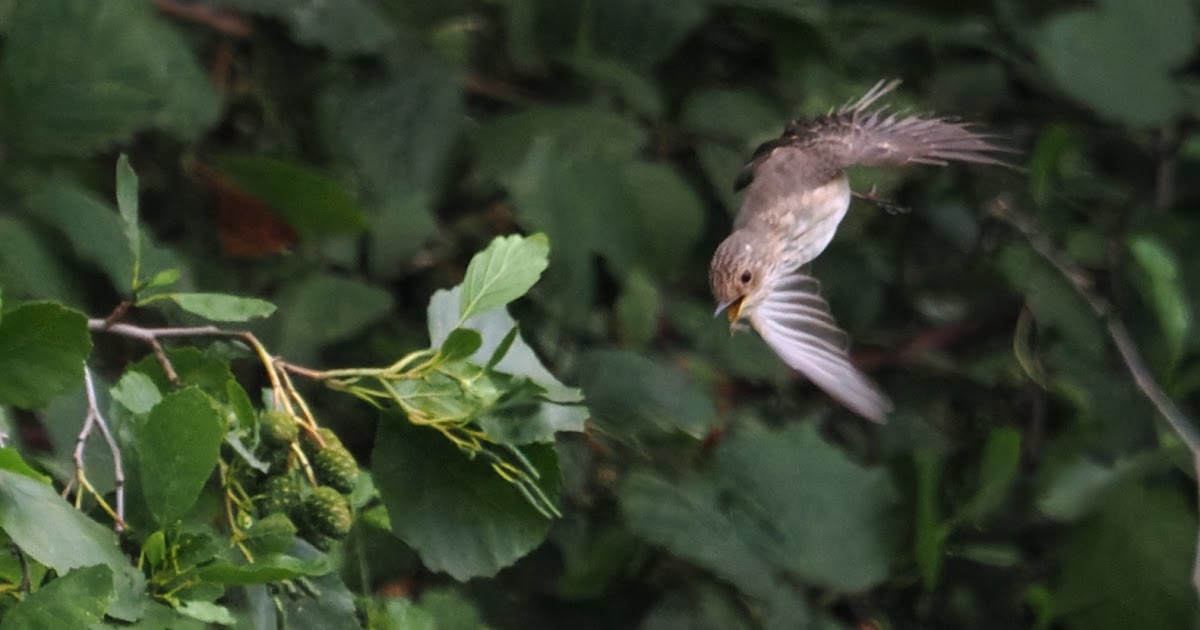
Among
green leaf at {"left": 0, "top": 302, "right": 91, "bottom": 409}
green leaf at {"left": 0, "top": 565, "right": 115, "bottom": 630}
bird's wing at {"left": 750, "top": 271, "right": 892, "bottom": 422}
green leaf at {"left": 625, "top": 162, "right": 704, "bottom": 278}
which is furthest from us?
green leaf at {"left": 625, "top": 162, "right": 704, "bottom": 278}

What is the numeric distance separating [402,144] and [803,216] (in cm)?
49

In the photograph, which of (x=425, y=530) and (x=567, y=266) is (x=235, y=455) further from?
(x=567, y=266)

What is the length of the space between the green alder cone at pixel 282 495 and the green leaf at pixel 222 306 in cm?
10

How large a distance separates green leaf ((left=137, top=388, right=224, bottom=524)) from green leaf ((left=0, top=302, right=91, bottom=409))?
5cm

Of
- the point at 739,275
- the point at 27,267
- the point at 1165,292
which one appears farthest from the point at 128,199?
the point at 1165,292

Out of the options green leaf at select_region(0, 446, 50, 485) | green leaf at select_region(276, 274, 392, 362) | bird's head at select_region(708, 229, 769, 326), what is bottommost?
green leaf at select_region(276, 274, 392, 362)

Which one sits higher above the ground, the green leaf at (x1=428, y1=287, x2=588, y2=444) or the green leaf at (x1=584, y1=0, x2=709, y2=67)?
the green leaf at (x1=428, y1=287, x2=588, y2=444)

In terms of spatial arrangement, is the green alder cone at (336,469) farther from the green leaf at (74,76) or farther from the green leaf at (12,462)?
the green leaf at (74,76)

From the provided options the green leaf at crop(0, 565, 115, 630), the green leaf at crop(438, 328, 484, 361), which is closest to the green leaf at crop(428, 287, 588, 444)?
the green leaf at crop(438, 328, 484, 361)

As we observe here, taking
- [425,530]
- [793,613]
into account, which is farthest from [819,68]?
[425,530]

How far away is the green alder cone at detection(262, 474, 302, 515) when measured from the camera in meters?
0.79

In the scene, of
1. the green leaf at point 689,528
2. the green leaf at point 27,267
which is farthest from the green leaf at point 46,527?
the green leaf at point 689,528

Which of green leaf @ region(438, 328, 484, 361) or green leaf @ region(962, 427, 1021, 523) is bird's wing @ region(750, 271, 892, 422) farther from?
green leaf @ region(438, 328, 484, 361)

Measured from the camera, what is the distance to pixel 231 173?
1.55 metres
